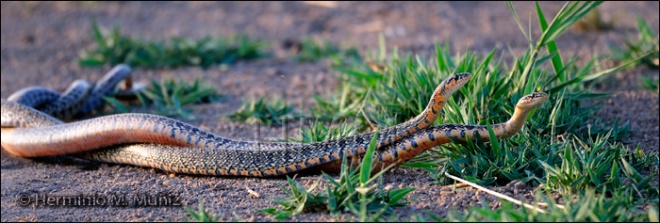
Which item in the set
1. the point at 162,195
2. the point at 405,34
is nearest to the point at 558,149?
the point at 162,195

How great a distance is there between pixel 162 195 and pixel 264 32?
19.1 feet

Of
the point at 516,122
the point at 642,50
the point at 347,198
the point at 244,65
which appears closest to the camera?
the point at 347,198

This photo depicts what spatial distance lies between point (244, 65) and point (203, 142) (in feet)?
12.2

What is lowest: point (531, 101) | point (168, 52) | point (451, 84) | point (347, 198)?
point (347, 198)

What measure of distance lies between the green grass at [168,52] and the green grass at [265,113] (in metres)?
2.27

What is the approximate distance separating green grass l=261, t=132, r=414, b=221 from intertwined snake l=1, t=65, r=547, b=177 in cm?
42

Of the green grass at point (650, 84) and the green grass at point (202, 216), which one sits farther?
the green grass at point (650, 84)

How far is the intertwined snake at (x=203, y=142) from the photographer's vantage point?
14.0ft

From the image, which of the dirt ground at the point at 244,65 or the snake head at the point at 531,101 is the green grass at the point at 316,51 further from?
the snake head at the point at 531,101

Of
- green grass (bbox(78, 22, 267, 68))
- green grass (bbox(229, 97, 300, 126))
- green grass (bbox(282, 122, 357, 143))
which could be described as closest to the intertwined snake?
green grass (bbox(282, 122, 357, 143))

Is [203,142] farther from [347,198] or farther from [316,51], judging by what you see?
[316,51]

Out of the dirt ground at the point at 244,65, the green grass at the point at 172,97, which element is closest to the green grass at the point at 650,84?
the dirt ground at the point at 244,65

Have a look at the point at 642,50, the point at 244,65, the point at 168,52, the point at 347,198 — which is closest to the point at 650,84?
the point at 642,50

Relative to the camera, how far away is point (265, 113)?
245 inches
